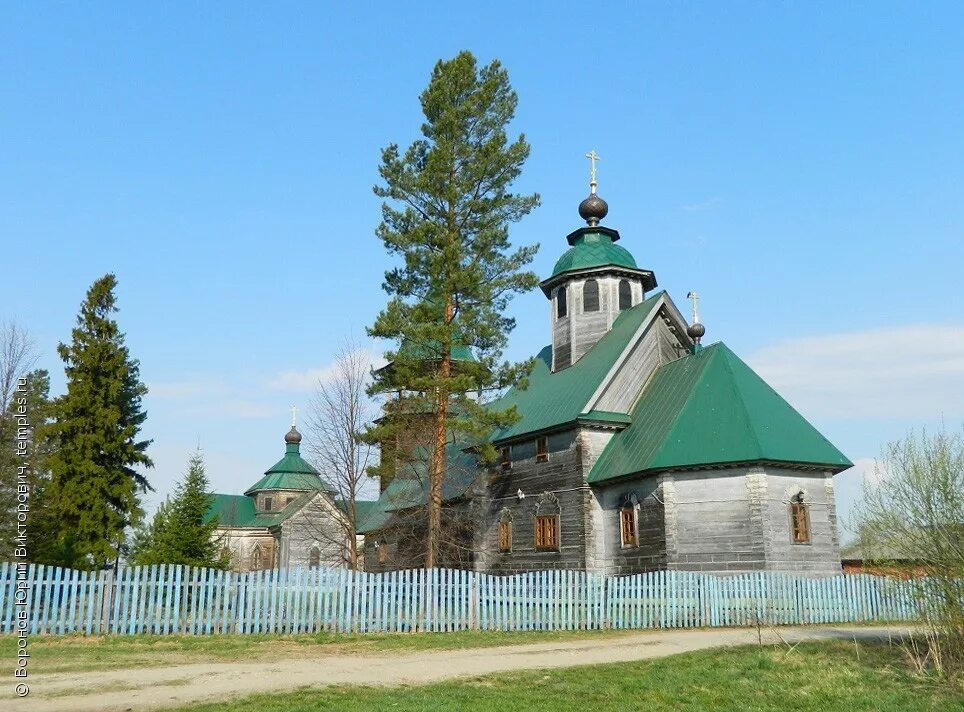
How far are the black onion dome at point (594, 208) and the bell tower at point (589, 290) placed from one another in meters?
0.61

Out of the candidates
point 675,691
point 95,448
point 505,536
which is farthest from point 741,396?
point 95,448

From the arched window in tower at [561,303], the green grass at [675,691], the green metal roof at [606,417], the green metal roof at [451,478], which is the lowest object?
the green grass at [675,691]

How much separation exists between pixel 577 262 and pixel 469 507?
11.4m

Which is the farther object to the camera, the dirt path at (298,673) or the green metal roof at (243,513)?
the green metal roof at (243,513)

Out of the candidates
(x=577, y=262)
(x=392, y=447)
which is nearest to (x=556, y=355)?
(x=577, y=262)

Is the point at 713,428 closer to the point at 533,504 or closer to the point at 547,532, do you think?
the point at 547,532

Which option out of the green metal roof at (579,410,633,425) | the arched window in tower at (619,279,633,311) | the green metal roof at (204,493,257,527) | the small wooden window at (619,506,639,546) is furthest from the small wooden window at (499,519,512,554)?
the green metal roof at (204,493,257,527)

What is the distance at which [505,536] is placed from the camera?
102 ft

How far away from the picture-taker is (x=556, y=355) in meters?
34.7

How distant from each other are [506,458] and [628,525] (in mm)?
6704

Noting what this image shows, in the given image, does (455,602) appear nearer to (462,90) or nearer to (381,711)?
(381,711)

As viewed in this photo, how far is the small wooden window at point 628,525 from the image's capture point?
2608 cm

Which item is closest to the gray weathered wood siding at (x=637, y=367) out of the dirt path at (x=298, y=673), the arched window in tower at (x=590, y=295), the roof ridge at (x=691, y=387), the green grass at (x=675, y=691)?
the roof ridge at (x=691, y=387)

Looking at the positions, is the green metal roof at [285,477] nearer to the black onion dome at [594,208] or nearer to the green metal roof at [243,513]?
the green metal roof at [243,513]
